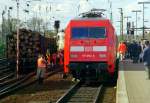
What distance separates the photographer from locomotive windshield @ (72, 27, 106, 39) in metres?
25.4

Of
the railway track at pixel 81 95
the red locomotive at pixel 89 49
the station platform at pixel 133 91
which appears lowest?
the railway track at pixel 81 95

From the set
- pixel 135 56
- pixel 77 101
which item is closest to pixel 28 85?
pixel 77 101

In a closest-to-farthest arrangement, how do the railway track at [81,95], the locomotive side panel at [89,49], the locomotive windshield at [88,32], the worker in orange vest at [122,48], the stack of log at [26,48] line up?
the railway track at [81,95] → the locomotive side panel at [89,49] → the locomotive windshield at [88,32] → the worker in orange vest at [122,48] → the stack of log at [26,48]

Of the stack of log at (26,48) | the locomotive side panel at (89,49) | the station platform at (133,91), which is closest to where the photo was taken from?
the station platform at (133,91)

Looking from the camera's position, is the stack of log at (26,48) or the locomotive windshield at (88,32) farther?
the stack of log at (26,48)

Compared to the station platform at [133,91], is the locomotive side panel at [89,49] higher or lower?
higher

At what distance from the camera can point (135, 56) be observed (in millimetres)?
36312

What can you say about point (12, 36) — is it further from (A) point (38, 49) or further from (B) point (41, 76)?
(B) point (41, 76)

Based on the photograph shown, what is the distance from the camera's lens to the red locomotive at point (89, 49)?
979 inches

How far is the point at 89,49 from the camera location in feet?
82.1

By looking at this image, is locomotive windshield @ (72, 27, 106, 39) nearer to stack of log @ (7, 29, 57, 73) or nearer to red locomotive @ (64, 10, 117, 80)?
red locomotive @ (64, 10, 117, 80)

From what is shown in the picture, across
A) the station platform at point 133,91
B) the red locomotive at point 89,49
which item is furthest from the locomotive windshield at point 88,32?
the station platform at point 133,91

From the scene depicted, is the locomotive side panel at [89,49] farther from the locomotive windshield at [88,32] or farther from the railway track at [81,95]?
the railway track at [81,95]

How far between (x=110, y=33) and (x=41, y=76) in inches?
172
